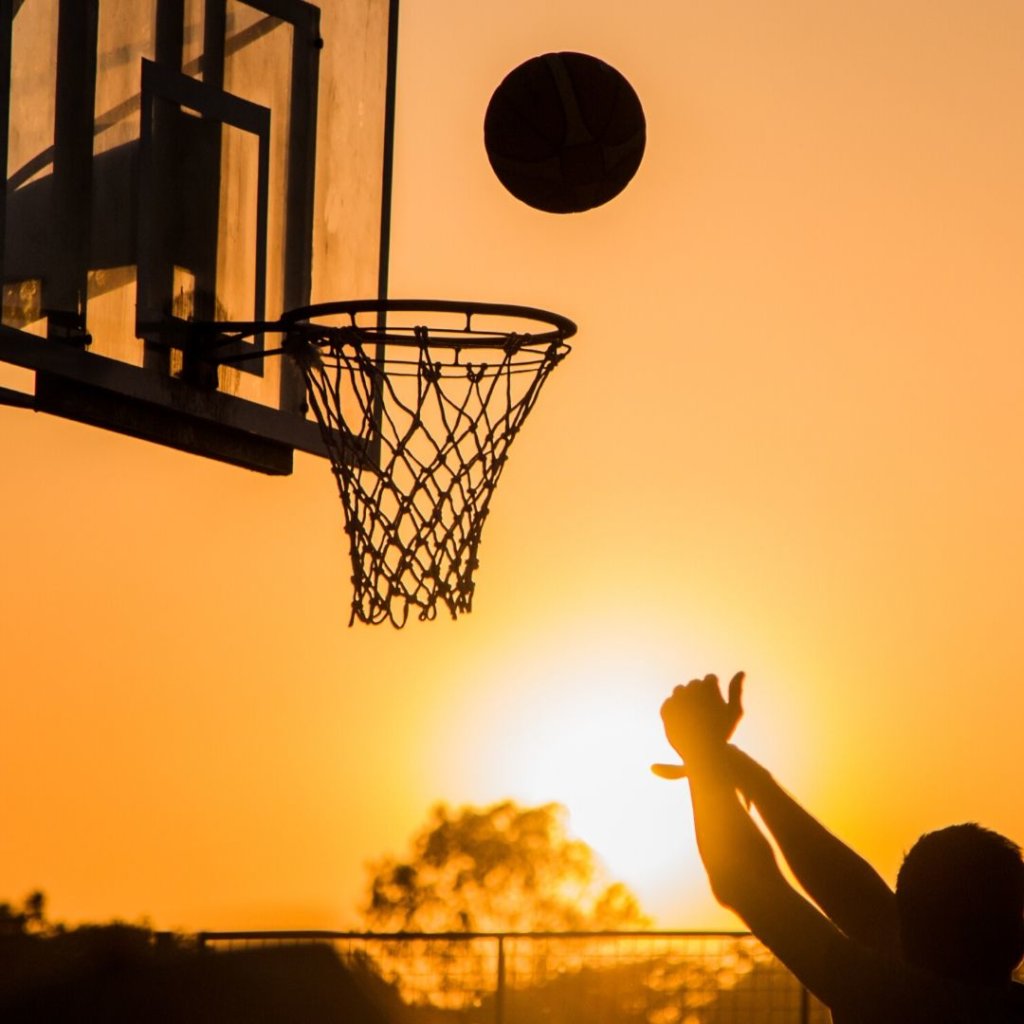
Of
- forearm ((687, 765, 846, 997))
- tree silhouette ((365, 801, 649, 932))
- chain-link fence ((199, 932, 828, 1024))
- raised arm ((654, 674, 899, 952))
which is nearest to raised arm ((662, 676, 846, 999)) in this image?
forearm ((687, 765, 846, 997))

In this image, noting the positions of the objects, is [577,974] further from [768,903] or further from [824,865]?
[768,903]

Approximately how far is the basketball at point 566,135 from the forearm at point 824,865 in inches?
124

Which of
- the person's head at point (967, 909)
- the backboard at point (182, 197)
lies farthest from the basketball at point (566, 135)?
the person's head at point (967, 909)

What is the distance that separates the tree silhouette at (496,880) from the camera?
31969 millimetres

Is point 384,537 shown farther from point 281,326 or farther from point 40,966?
point 40,966

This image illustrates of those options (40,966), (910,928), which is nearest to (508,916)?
(40,966)

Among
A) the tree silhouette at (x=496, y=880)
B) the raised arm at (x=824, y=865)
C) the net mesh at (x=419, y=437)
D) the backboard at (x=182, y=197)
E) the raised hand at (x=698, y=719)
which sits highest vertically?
the backboard at (x=182, y=197)

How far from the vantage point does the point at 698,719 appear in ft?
8.21

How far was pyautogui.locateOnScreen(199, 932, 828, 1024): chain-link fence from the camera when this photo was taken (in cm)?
920

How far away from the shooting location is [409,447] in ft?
19.5

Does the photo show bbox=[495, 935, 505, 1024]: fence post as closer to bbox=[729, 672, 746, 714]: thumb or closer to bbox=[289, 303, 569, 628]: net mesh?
bbox=[289, 303, 569, 628]: net mesh

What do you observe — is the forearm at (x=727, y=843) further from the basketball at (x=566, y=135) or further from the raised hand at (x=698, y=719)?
the basketball at (x=566, y=135)

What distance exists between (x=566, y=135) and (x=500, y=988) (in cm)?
479

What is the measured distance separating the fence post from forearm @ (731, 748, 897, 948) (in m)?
6.53
